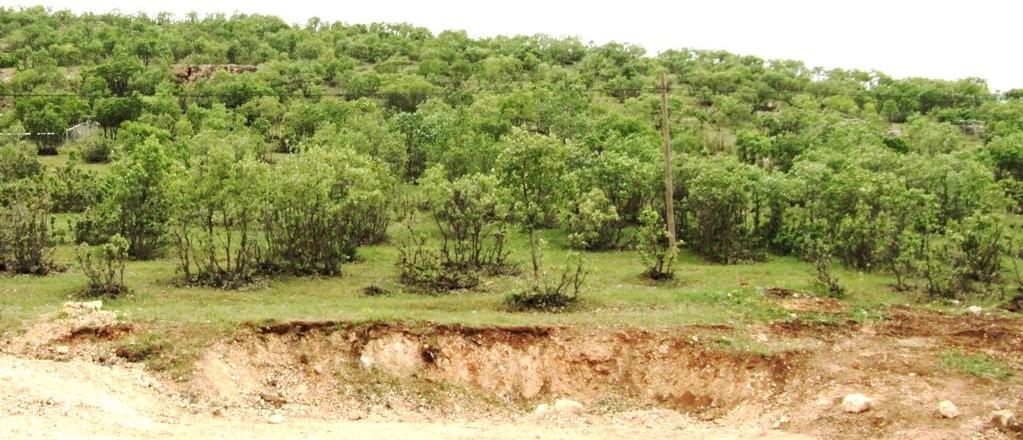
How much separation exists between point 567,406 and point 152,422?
24.5 ft

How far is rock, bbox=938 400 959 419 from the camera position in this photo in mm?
14555

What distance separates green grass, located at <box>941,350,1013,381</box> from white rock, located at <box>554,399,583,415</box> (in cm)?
721

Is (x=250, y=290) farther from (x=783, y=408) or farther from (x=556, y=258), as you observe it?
(x=783, y=408)

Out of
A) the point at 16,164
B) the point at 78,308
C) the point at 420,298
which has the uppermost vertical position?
the point at 16,164

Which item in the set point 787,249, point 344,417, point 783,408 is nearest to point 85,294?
point 344,417

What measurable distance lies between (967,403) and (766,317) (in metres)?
5.54

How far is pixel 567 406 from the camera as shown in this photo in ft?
54.3

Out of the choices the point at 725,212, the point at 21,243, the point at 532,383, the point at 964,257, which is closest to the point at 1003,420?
the point at 532,383

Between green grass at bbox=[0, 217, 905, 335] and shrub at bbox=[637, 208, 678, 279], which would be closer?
green grass at bbox=[0, 217, 905, 335]

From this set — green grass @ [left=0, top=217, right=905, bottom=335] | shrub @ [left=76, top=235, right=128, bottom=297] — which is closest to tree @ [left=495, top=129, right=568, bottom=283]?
green grass @ [left=0, top=217, right=905, bottom=335]

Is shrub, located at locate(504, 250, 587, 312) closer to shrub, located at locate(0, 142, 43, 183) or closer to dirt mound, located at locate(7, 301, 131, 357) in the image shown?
dirt mound, located at locate(7, 301, 131, 357)

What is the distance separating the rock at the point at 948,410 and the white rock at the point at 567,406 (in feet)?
20.9

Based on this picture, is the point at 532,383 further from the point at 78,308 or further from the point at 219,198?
the point at 219,198

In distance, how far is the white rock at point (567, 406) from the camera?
53.7 ft
